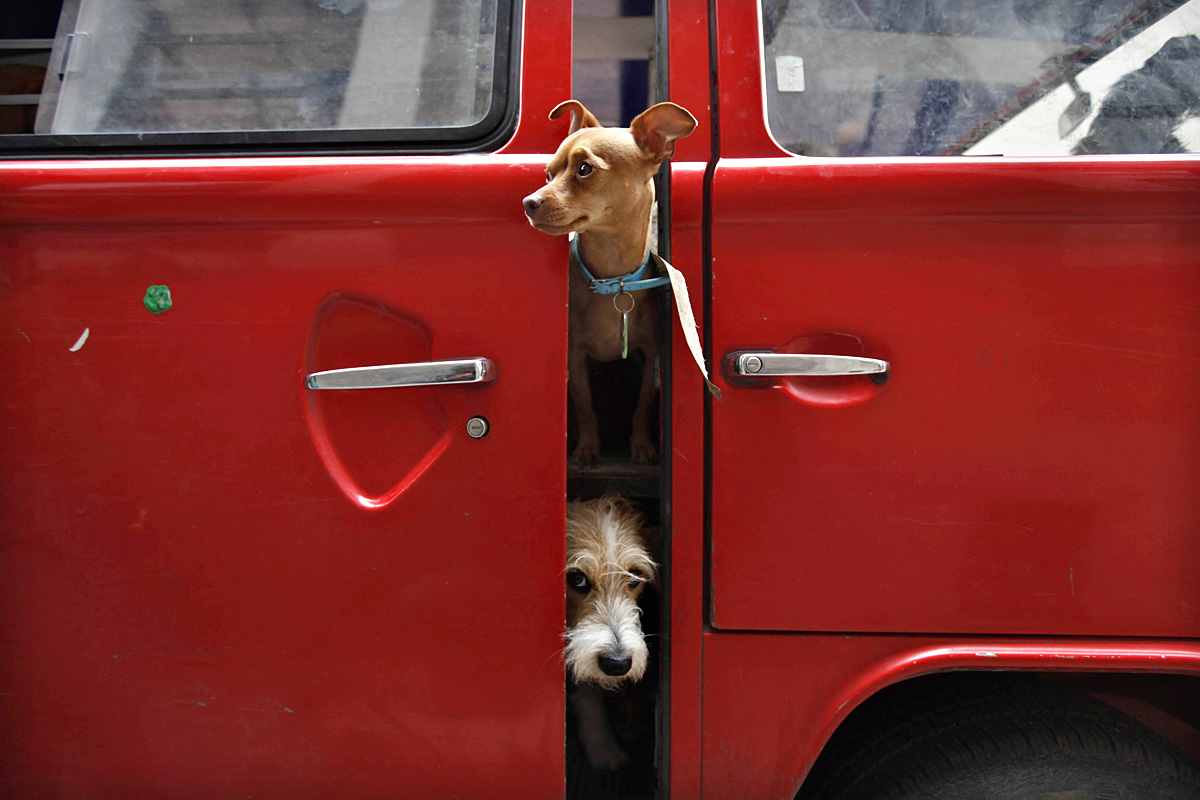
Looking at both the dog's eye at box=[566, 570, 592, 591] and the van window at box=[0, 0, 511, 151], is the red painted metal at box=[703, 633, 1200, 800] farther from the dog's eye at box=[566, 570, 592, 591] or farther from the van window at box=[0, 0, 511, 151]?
the van window at box=[0, 0, 511, 151]

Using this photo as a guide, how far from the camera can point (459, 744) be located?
1.29 metres

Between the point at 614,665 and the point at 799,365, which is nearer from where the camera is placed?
the point at 799,365

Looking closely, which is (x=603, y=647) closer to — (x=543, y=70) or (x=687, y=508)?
(x=687, y=508)

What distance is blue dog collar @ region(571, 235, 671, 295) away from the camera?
138 cm

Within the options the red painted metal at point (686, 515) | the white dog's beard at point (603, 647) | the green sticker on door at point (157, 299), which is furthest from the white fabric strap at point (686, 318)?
the green sticker on door at point (157, 299)

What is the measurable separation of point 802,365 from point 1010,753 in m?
0.87

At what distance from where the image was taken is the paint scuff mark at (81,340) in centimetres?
128

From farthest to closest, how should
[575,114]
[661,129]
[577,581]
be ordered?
1. [577,581]
2. [575,114]
3. [661,129]

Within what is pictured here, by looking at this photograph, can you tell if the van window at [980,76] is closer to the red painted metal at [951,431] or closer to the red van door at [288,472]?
the red painted metal at [951,431]

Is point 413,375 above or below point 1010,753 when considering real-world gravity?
above

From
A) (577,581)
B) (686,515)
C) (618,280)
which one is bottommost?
(577,581)

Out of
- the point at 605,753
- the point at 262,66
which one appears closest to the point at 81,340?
the point at 262,66

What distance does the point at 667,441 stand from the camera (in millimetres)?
1283

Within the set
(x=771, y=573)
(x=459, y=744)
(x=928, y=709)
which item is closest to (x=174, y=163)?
(x=459, y=744)
